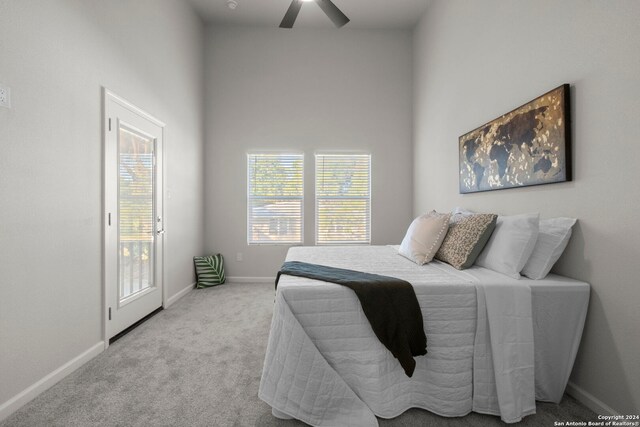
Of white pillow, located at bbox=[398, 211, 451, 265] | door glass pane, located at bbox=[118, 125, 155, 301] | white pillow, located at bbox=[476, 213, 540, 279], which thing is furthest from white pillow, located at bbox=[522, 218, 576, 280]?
door glass pane, located at bbox=[118, 125, 155, 301]

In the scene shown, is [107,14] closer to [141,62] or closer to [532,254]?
[141,62]

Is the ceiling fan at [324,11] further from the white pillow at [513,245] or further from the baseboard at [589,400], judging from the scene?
the baseboard at [589,400]

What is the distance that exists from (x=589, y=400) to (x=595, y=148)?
1.41 meters

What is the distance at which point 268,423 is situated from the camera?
1544 mm

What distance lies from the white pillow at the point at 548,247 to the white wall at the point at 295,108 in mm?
2690

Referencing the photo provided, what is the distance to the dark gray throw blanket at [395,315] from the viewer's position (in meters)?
1.52

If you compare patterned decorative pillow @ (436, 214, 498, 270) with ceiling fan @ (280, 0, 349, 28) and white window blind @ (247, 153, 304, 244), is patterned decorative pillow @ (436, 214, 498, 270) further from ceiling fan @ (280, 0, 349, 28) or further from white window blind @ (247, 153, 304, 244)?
white window blind @ (247, 153, 304, 244)

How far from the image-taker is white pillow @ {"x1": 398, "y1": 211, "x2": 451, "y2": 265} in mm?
2324

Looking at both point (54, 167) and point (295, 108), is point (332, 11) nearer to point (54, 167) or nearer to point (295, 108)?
point (295, 108)

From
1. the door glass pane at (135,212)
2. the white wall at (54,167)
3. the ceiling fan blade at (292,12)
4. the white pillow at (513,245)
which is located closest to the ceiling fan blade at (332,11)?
the ceiling fan blade at (292,12)

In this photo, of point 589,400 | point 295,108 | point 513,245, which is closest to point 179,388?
point 513,245

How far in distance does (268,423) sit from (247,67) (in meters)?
4.40

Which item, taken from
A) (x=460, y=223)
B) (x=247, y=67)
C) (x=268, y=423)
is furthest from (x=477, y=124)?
(x=247, y=67)

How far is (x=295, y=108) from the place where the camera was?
14.4 feet
